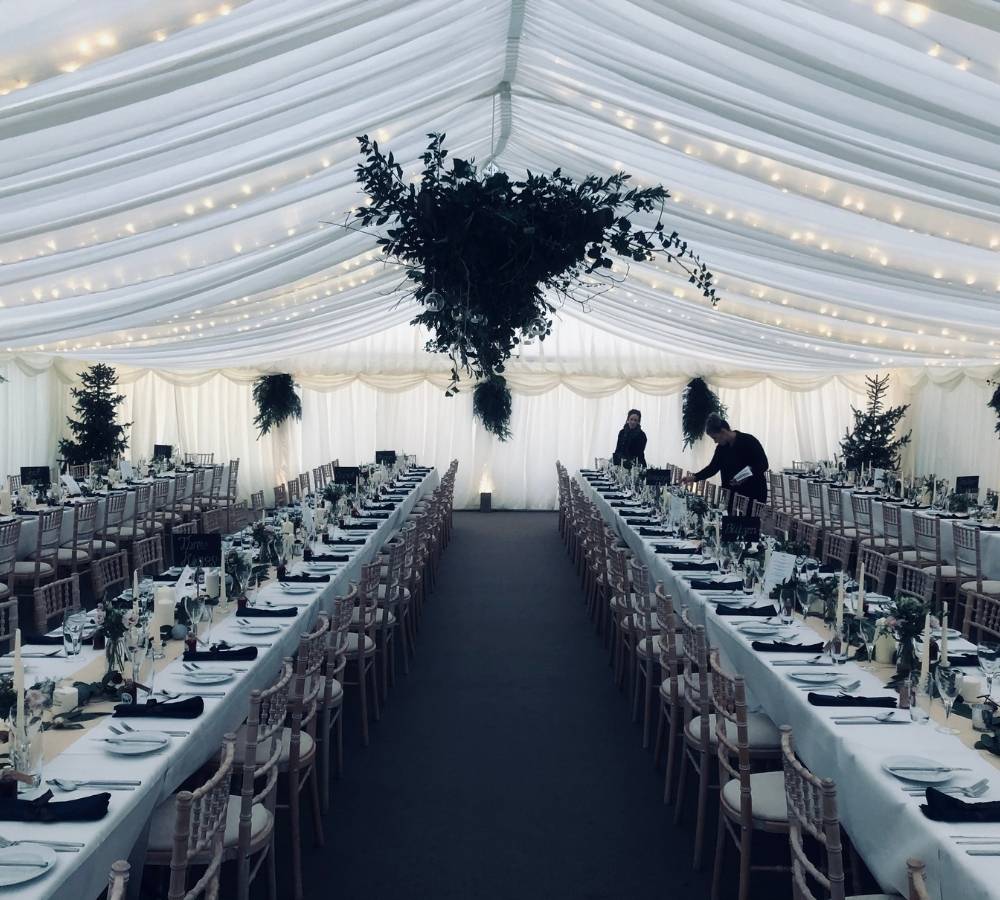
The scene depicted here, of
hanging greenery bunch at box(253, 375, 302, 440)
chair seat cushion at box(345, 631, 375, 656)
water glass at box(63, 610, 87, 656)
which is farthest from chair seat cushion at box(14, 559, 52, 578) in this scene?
hanging greenery bunch at box(253, 375, 302, 440)

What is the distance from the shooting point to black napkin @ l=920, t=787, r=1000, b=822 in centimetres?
292

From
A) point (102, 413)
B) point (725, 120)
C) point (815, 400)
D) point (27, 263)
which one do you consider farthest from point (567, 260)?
point (815, 400)

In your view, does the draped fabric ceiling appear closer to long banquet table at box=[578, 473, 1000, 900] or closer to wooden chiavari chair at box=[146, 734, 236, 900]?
long banquet table at box=[578, 473, 1000, 900]

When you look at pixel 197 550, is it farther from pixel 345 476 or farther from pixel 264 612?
pixel 345 476

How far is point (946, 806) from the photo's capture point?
2965 mm

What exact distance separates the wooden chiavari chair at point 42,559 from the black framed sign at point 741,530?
5.65 meters

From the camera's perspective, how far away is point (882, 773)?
330 cm

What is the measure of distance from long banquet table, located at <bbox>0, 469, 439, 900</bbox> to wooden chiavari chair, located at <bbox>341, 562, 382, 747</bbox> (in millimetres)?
479

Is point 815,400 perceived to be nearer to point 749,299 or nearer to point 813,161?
point 749,299

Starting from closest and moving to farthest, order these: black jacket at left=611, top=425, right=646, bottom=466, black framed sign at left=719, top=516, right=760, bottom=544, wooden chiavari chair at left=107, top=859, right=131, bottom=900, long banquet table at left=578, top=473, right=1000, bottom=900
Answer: wooden chiavari chair at left=107, top=859, right=131, bottom=900 → long banquet table at left=578, top=473, right=1000, bottom=900 → black framed sign at left=719, top=516, right=760, bottom=544 → black jacket at left=611, top=425, right=646, bottom=466

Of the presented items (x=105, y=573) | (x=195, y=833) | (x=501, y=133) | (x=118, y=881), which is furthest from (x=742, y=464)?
(x=118, y=881)

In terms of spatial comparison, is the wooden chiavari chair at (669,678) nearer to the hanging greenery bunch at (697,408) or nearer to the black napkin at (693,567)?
the black napkin at (693,567)

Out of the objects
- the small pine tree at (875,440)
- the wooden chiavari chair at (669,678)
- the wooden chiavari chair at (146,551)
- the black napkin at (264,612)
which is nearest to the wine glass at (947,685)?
the wooden chiavari chair at (669,678)

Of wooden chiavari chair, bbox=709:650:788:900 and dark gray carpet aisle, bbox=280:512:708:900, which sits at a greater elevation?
wooden chiavari chair, bbox=709:650:788:900
